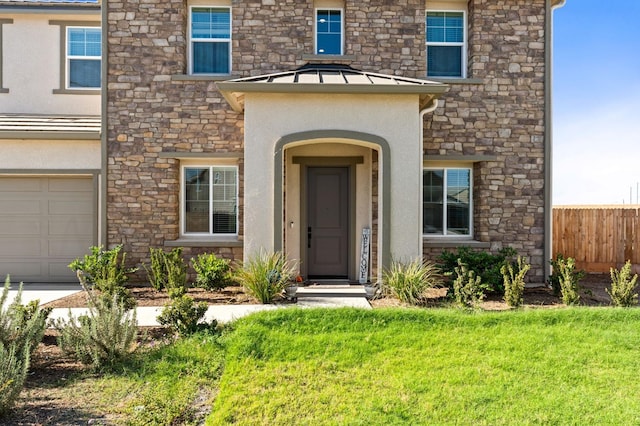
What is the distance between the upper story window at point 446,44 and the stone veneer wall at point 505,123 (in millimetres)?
320

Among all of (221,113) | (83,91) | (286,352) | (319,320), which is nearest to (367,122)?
(221,113)

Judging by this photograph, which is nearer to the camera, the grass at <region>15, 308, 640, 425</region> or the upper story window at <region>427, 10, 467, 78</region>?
the grass at <region>15, 308, 640, 425</region>

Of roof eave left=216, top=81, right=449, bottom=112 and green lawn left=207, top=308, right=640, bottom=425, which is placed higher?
roof eave left=216, top=81, right=449, bottom=112

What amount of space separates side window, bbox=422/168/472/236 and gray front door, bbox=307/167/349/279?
1.99 meters

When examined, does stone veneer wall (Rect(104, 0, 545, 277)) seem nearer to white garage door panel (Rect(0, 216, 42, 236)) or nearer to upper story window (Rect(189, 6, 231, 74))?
upper story window (Rect(189, 6, 231, 74))

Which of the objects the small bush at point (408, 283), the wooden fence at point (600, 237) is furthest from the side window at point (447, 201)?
the wooden fence at point (600, 237)

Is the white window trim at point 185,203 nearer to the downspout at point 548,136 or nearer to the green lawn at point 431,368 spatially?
the green lawn at point 431,368

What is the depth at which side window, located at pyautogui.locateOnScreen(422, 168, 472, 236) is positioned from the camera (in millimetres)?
10555

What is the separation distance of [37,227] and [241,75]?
6253mm

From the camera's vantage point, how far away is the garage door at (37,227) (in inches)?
416

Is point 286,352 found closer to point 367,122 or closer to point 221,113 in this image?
point 367,122

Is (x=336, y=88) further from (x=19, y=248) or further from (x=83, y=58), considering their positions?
(x=19, y=248)

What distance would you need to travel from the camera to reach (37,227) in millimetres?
10570

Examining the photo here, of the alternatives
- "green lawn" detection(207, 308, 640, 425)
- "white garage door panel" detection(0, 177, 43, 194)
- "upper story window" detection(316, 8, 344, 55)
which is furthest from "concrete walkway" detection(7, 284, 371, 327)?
"upper story window" detection(316, 8, 344, 55)
